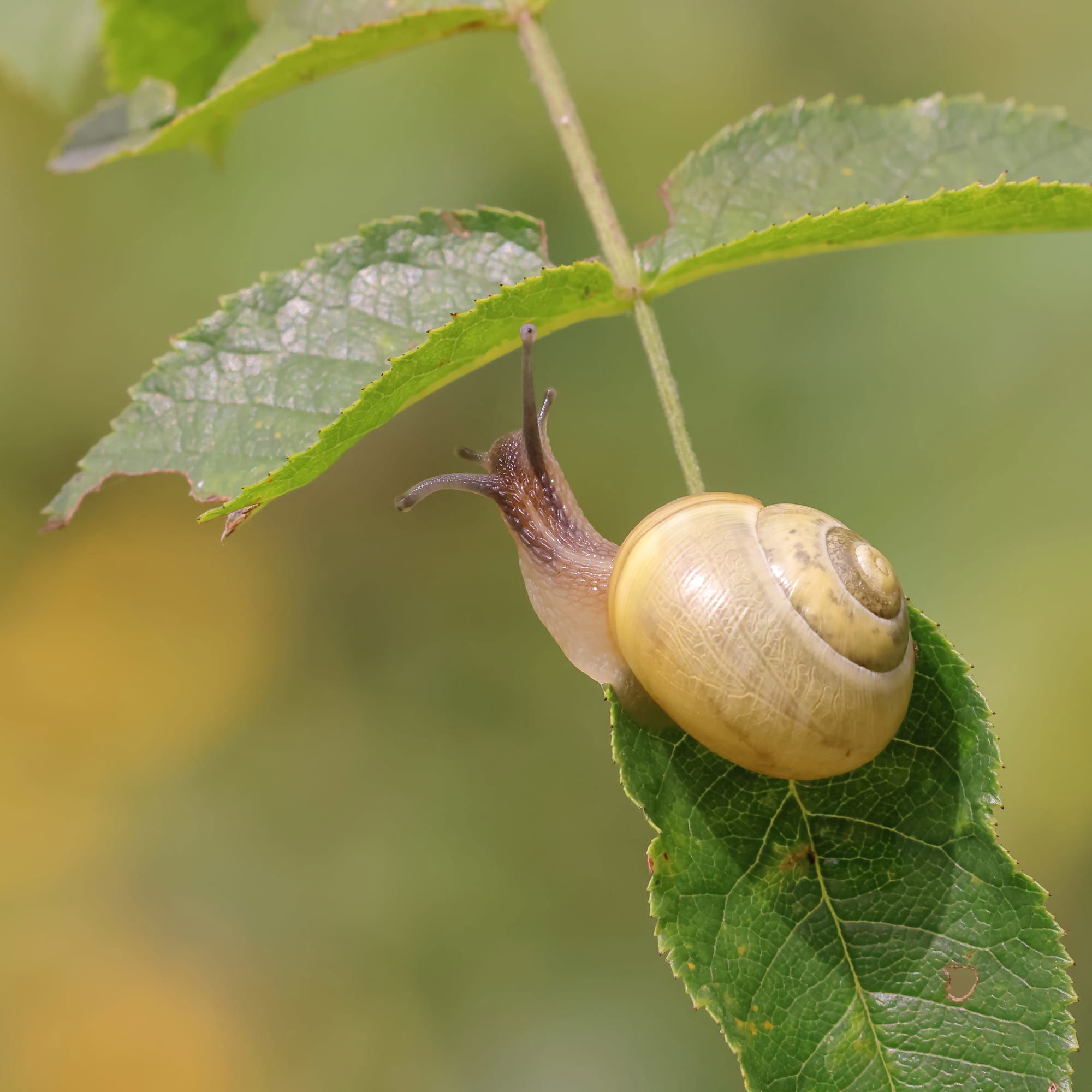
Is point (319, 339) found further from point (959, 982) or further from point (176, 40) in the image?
point (959, 982)

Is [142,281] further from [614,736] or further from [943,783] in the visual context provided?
[943,783]

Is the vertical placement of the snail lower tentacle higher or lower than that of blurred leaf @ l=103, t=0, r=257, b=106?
lower

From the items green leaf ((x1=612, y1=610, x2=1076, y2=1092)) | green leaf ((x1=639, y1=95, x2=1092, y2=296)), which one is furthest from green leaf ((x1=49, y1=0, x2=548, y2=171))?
green leaf ((x1=612, y1=610, x2=1076, y2=1092))

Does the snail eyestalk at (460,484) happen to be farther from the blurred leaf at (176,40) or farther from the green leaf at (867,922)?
the blurred leaf at (176,40)

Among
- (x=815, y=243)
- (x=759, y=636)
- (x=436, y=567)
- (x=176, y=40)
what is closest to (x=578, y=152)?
(x=815, y=243)

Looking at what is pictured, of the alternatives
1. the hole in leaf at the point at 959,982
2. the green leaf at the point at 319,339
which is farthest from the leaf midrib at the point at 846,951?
the green leaf at the point at 319,339

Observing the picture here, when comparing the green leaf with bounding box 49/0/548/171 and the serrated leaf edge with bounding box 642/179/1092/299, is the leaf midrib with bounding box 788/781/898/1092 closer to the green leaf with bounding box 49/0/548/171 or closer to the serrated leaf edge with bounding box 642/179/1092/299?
the serrated leaf edge with bounding box 642/179/1092/299
